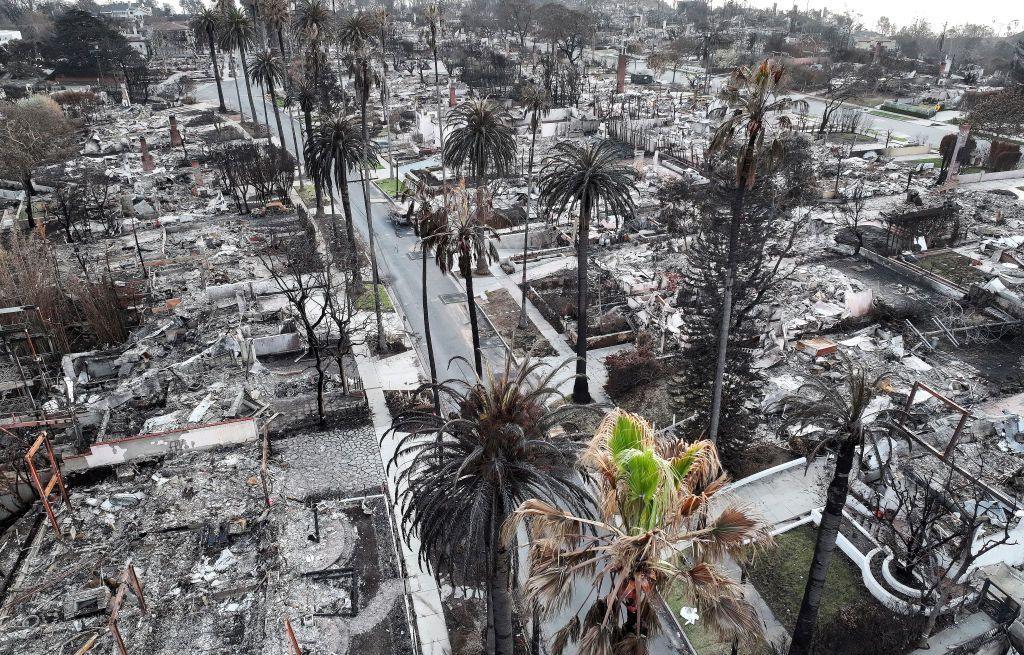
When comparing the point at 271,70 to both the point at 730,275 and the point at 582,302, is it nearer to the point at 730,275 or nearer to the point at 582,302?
the point at 582,302

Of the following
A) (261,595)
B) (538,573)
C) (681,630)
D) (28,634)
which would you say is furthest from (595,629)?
(28,634)

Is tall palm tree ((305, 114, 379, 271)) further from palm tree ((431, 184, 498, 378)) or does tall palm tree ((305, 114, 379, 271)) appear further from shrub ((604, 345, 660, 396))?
shrub ((604, 345, 660, 396))

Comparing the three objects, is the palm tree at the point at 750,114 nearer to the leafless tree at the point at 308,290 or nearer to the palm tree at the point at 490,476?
the palm tree at the point at 490,476

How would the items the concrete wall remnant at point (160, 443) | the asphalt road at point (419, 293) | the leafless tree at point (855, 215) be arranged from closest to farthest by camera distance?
the concrete wall remnant at point (160, 443)
the asphalt road at point (419, 293)
the leafless tree at point (855, 215)

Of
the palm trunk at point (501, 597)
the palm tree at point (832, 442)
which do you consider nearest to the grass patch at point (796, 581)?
the palm tree at point (832, 442)

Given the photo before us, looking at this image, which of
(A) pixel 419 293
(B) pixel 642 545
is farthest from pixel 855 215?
(B) pixel 642 545

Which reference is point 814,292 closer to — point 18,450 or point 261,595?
point 261,595

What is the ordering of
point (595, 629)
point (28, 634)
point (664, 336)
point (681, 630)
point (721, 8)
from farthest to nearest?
point (721, 8) < point (664, 336) < point (28, 634) < point (681, 630) < point (595, 629)
